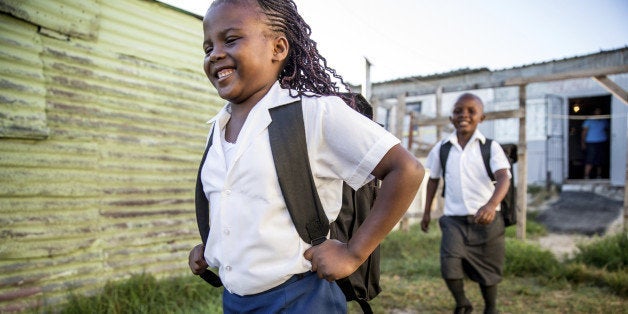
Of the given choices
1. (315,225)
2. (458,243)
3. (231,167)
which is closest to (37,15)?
(231,167)

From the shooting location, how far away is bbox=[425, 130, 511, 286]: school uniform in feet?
12.7

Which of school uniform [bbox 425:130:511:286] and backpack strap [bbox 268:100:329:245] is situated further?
school uniform [bbox 425:130:511:286]

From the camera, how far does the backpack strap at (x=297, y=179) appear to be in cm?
133

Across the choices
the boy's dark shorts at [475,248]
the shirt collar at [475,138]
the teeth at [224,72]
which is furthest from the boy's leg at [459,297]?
the teeth at [224,72]

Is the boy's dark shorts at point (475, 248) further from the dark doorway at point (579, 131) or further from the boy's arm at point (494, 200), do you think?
the dark doorway at point (579, 131)

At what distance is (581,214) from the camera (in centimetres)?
1080

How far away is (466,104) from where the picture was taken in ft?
13.3

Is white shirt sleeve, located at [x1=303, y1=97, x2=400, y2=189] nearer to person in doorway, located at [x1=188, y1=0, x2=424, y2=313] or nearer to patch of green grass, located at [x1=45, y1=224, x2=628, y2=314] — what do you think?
person in doorway, located at [x1=188, y1=0, x2=424, y2=313]

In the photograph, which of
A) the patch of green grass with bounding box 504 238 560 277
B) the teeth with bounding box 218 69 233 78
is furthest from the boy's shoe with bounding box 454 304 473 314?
the teeth with bounding box 218 69 233 78

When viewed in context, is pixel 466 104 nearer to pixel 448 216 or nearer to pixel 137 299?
pixel 448 216

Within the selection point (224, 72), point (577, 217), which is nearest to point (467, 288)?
A: point (224, 72)

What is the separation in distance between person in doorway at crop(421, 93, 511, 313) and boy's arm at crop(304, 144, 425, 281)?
268cm

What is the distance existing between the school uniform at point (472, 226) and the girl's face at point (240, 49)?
2.91m

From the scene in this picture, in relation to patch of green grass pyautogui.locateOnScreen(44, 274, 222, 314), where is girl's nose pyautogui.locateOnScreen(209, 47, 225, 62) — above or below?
above
